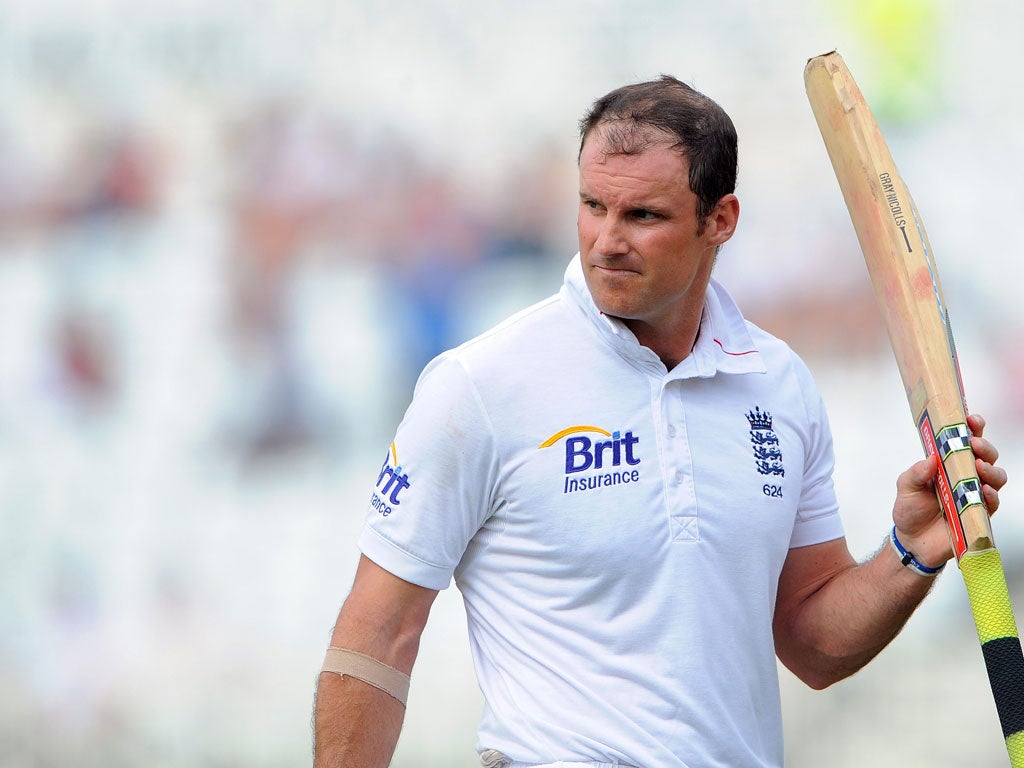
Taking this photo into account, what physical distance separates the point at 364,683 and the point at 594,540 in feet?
1.30

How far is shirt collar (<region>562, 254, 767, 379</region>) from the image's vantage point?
2.22 meters

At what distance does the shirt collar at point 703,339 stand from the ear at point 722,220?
0.46 ft

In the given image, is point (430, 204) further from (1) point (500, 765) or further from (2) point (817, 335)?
(1) point (500, 765)

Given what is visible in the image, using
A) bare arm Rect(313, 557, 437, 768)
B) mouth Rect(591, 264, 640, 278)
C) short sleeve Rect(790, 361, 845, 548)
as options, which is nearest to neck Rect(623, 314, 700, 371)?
mouth Rect(591, 264, 640, 278)

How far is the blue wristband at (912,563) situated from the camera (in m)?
2.24

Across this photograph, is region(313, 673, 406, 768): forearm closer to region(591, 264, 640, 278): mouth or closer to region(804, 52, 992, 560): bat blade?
region(591, 264, 640, 278): mouth

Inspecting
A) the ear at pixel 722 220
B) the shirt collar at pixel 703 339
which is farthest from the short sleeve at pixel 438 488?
the ear at pixel 722 220

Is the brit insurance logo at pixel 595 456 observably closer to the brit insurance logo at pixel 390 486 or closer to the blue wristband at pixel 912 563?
the brit insurance logo at pixel 390 486

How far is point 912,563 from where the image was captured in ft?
7.42

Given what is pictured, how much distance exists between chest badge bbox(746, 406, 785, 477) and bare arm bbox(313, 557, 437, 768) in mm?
551

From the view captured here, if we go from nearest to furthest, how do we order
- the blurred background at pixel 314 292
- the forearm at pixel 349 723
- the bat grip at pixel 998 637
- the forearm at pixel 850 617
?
the bat grip at pixel 998 637 < the forearm at pixel 349 723 < the forearm at pixel 850 617 < the blurred background at pixel 314 292

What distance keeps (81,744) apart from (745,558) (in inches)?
82.1

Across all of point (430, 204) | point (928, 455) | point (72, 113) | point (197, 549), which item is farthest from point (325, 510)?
point (928, 455)

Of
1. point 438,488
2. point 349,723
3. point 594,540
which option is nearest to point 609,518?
point 594,540
